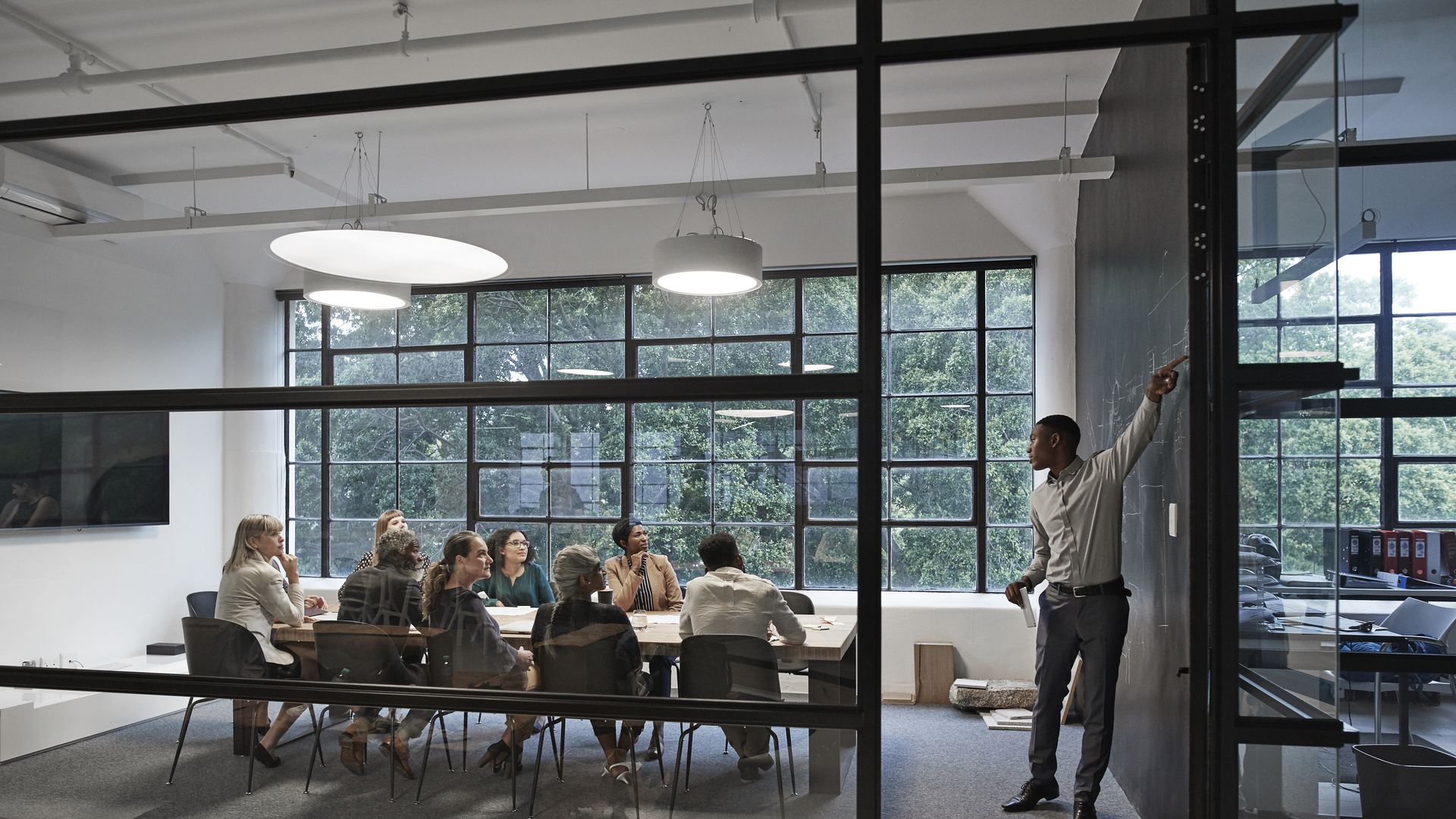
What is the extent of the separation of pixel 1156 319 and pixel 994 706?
2956mm

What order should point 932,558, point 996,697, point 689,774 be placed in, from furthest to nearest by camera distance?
1. point 996,697
2. point 932,558
3. point 689,774

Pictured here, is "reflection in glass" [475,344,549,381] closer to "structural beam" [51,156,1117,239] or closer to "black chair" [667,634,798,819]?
"structural beam" [51,156,1117,239]

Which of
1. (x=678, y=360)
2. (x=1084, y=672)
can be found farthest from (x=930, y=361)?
(x=678, y=360)

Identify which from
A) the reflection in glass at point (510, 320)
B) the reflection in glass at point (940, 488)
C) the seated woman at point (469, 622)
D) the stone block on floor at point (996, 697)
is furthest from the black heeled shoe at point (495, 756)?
the stone block on floor at point (996, 697)

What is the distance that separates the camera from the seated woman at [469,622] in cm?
204

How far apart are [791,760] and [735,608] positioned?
1.11ft

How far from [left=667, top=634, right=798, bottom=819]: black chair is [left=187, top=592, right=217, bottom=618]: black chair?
48.6 inches

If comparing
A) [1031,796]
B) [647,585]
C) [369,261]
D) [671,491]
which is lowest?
[1031,796]

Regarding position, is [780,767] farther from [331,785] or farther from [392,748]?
[331,785]

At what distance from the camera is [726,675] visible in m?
1.88

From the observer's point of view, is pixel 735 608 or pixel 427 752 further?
pixel 427 752

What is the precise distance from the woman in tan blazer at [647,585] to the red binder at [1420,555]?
11.8 feet

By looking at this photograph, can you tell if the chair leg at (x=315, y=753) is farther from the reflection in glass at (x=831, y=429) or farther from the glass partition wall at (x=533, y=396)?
the reflection in glass at (x=831, y=429)

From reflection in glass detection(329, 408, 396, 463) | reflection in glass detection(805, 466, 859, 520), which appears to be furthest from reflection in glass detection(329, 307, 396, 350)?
reflection in glass detection(805, 466, 859, 520)
